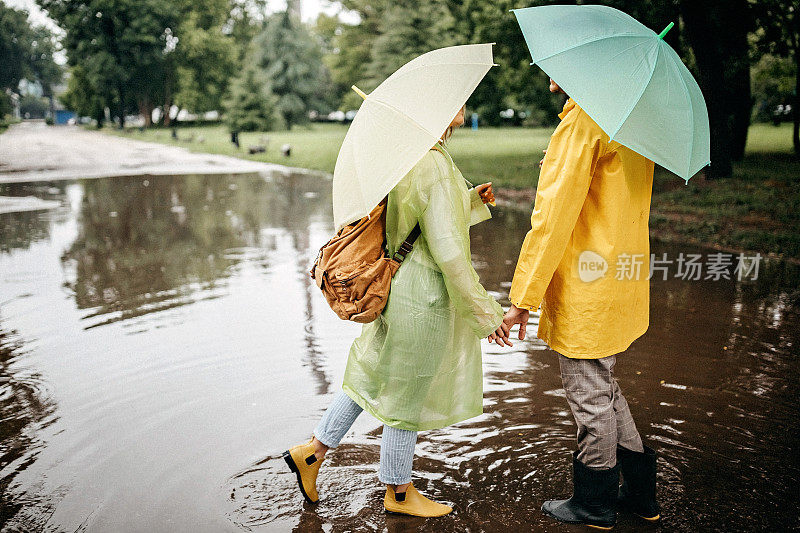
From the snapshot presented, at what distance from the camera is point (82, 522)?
10.9ft

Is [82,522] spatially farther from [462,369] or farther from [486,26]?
[486,26]

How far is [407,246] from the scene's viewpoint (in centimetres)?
311

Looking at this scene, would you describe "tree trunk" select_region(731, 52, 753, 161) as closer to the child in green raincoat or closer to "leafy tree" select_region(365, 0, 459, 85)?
the child in green raincoat

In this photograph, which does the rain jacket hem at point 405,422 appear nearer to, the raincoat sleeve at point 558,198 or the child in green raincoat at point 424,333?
the child in green raincoat at point 424,333

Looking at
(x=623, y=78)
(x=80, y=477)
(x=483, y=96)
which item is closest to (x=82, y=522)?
(x=80, y=477)

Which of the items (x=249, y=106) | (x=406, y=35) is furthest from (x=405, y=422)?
(x=406, y=35)

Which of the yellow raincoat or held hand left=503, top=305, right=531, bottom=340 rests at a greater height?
the yellow raincoat

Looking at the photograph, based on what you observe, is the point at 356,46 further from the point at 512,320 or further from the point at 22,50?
the point at 512,320

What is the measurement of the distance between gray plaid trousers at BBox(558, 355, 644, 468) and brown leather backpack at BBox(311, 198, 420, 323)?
0.84 metres

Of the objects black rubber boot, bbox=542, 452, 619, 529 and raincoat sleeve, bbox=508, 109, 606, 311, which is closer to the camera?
raincoat sleeve, bbox=508, 109, 606, 311

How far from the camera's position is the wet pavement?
343 cm

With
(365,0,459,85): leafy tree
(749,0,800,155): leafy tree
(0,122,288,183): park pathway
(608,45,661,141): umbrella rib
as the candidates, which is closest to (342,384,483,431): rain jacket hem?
(608,45,661,141): umbrella rib

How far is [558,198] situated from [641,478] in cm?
134

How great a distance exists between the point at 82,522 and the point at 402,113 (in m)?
2.30
